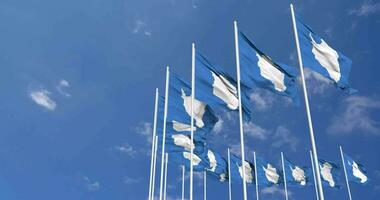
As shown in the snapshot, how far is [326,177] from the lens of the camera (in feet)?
114

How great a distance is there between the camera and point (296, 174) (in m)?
37.0

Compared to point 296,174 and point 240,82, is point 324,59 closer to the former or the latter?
point 240,82

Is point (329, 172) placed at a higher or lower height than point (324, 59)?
higher

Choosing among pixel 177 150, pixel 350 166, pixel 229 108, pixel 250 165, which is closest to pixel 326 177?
pixel 350 166

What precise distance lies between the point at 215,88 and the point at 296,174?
2243 cm

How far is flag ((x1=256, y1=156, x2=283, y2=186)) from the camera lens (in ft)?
111

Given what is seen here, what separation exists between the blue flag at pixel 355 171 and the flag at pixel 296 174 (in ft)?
13.1

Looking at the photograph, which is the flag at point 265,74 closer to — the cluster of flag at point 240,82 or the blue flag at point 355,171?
the cluster of flag at point 240,82

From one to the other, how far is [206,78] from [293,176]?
22.2 metres

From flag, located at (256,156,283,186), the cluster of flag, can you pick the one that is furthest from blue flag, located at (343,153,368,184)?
the cluster of flag

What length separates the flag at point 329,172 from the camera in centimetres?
3484

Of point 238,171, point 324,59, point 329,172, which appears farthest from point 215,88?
point 329,172

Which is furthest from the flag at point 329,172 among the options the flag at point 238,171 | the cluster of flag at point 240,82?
the cluster of flag at point 240,82

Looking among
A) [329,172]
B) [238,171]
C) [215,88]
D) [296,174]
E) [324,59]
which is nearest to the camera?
[324,59]
